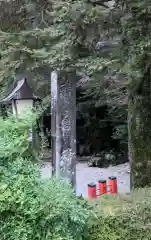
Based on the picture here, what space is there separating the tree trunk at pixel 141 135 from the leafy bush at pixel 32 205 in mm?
3177

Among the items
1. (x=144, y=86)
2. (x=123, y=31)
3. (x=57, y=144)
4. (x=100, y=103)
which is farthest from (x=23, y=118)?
(x=100, y=103)

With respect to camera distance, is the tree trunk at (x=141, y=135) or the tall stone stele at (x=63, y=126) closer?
the tall stone stele at (x=63, y=126)

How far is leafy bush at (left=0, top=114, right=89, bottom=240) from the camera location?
8.45 ft

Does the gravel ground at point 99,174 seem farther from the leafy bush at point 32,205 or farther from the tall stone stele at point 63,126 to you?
the leafy bush at point 32,205

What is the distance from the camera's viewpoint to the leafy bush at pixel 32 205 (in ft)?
8.45

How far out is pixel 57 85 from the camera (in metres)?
5.28

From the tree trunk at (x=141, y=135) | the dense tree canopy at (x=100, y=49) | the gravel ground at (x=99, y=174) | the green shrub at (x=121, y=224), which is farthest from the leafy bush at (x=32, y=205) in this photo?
the gravel ground at (x=99, y=174)

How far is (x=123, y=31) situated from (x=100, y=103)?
9.36 meters

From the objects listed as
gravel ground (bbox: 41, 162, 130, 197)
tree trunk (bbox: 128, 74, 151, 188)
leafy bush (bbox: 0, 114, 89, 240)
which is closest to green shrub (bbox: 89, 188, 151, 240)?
leafy bush (bbox: 0, 114, 89, 240)

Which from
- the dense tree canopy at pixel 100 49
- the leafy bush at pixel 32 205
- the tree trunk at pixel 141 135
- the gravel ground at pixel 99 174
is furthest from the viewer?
the gravel ground at pixel 99 174

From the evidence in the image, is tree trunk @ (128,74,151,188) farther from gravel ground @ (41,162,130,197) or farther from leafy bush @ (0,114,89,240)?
gravel ground @ (41,162,130,197)

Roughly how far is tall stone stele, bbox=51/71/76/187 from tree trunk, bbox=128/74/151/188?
1081 millimetres

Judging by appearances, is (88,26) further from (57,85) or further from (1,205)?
(1,205)

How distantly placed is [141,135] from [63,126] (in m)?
1.36
